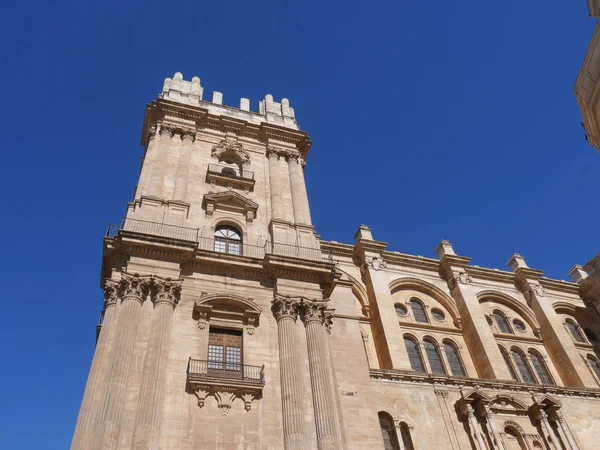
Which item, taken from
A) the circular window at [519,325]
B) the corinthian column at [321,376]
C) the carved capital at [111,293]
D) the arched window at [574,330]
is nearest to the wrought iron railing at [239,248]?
the corinthian column at [321,376]

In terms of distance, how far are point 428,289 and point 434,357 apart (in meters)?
4.72

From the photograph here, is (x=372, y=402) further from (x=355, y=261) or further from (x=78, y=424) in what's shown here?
(x=355, y=261)

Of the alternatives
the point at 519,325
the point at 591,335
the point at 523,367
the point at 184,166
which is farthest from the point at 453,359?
the point at 184,166

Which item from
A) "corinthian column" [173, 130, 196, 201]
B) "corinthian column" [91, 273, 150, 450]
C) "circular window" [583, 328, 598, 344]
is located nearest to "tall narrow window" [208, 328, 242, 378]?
"corinthian column" [91, 273, 150, 450]

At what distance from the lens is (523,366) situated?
30578 mm

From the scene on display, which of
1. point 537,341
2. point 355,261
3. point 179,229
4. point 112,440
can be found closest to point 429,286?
point 355,261

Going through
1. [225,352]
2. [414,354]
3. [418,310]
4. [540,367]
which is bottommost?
[225,352]

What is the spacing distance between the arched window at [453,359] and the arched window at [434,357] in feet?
1.81

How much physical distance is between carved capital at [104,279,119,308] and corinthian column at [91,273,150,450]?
171 millimetres

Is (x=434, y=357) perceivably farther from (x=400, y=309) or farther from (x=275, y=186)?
(x=275, y=186)

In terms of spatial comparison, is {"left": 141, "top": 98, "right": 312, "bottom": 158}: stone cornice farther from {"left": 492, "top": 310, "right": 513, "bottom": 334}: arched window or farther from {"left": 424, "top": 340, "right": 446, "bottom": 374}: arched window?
{"left": 492, "top": 310, "right": 513, "bottom": 334}: arched window

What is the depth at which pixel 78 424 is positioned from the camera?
1528 centimetres

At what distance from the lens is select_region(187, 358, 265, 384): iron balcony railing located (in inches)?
698

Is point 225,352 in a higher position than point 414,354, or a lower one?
lower
